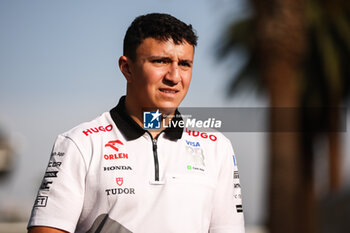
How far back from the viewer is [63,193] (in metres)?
3.35

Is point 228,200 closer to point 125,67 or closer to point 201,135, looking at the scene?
point 201,135

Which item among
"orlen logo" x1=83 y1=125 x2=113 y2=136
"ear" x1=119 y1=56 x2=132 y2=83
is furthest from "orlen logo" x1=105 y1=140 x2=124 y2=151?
"ear" x1=119 y1=56 x2=132 y2=83

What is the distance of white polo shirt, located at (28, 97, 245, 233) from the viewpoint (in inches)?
131

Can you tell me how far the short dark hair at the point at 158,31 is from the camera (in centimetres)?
353

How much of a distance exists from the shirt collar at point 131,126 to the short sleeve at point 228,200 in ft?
0.98

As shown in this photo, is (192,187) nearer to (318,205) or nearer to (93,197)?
(93,197)

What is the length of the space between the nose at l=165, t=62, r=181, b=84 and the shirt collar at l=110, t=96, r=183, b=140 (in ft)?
0.81

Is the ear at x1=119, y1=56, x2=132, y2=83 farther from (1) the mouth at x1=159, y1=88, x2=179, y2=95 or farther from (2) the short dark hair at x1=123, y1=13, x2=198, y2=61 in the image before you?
(1) the mouth at x1=159, y1=88, x2=179, y2=95

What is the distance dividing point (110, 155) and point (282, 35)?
395 inches

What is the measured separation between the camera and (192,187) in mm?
3436

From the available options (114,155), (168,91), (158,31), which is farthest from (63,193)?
(158,31)

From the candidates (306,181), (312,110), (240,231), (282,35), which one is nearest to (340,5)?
(312,110)

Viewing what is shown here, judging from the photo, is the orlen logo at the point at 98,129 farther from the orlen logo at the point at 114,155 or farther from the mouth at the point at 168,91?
the mouth at the point at 168,91

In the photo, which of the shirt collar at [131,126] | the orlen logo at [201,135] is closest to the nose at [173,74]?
the shirt collar at [131,126]
